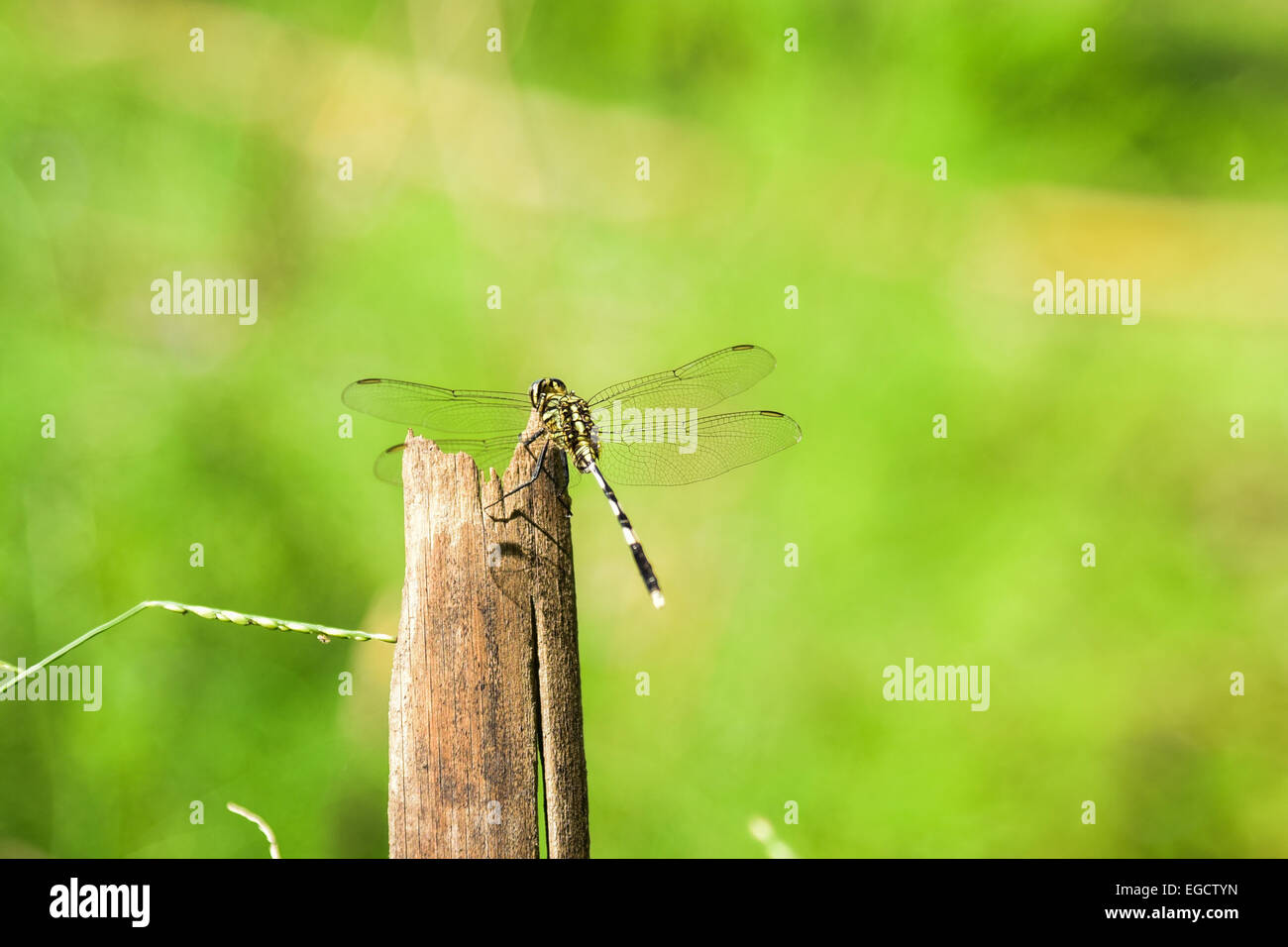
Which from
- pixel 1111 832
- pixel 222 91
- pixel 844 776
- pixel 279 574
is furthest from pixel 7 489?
pixel 1111 832

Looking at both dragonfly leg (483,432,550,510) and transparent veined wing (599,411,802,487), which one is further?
transparent veined wing (599,411,802,487)

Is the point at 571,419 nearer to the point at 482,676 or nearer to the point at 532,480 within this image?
the point at 532,480

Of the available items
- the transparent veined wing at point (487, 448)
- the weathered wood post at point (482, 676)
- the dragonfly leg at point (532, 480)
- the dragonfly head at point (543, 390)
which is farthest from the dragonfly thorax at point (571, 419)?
the weathered wood post at point (482, 676)

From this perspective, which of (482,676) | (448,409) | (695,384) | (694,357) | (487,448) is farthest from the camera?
(694,357)

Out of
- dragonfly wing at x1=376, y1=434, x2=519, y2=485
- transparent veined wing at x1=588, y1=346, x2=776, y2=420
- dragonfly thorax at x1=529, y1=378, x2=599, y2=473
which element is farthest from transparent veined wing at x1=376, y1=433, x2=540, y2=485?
transparent veined wing at x1=588, y1=346, x2=776, y2=420

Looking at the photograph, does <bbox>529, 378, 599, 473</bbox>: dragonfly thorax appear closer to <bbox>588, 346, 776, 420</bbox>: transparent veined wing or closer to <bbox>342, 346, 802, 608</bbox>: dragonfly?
<bbox>342, 346, 802, 608</bbox>: dragonfly

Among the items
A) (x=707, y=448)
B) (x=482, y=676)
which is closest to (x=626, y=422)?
(x=707, y=448)

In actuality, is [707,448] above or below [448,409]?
below

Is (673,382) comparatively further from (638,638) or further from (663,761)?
(663,761)
